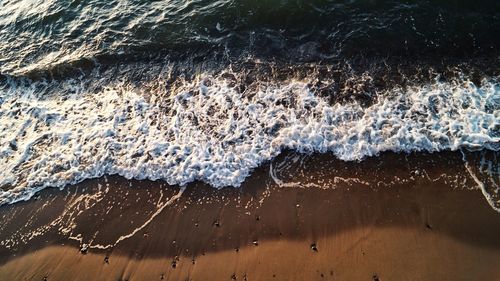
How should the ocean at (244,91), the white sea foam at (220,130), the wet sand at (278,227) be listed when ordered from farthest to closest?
the ocean at (244,91) → the white sea foam at (220,130) → the wet sand at (278,227)

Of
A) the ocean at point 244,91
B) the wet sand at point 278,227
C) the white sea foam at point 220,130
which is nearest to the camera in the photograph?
the wet sand at point 278,227

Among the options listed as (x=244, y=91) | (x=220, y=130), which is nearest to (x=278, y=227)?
(x=220, y=130)

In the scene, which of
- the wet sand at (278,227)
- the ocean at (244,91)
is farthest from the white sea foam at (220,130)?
the wet sand at (278,227)

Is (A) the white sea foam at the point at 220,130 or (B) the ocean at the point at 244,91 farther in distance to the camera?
(B) the ocean at the point at 244,91

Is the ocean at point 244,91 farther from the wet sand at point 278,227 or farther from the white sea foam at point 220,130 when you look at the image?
the wet sand at point 278,227

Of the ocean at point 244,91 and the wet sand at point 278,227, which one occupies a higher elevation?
the ocean at point 244,91

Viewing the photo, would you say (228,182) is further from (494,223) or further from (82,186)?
(494,223)

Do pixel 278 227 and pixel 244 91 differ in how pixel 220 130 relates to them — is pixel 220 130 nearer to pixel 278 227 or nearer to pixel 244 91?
pixel 244 91
